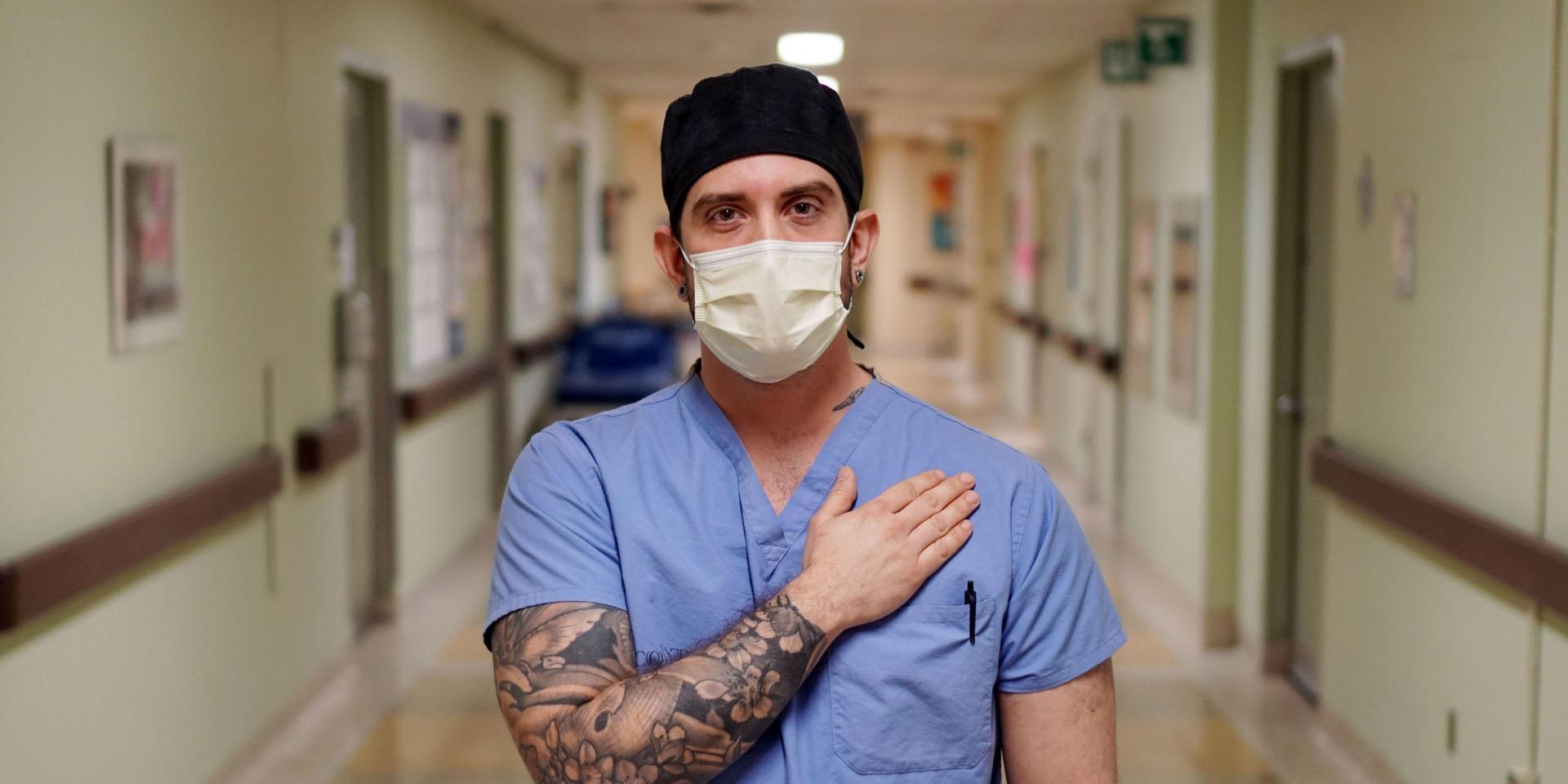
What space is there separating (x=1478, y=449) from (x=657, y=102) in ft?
36.1

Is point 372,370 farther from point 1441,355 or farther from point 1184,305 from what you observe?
point 1441,355

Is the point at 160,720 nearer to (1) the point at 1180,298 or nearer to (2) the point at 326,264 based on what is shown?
(2) the point at 326,264

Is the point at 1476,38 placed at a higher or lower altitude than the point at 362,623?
higher

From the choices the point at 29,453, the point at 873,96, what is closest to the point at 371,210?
the point at 29,453

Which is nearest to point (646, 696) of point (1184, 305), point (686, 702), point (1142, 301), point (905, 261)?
point (686, 702)

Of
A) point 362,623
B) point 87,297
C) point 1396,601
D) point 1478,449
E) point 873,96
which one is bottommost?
point 362,623

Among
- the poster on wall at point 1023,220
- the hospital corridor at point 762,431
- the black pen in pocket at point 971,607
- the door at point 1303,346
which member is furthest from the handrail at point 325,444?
the poster on wall at point 1023,220

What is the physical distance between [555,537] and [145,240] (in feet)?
8.24

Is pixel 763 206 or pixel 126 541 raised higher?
pixel 763 206

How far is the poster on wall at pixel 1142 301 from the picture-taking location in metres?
7.01

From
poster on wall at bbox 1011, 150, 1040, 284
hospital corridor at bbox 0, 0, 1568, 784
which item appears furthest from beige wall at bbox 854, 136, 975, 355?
hospital corridor at bbox 0, 0, 1568, 784

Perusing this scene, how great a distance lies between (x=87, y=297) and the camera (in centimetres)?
334

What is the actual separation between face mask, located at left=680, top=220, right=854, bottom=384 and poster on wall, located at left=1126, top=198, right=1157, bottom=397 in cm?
559

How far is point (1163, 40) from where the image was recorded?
6.17m
